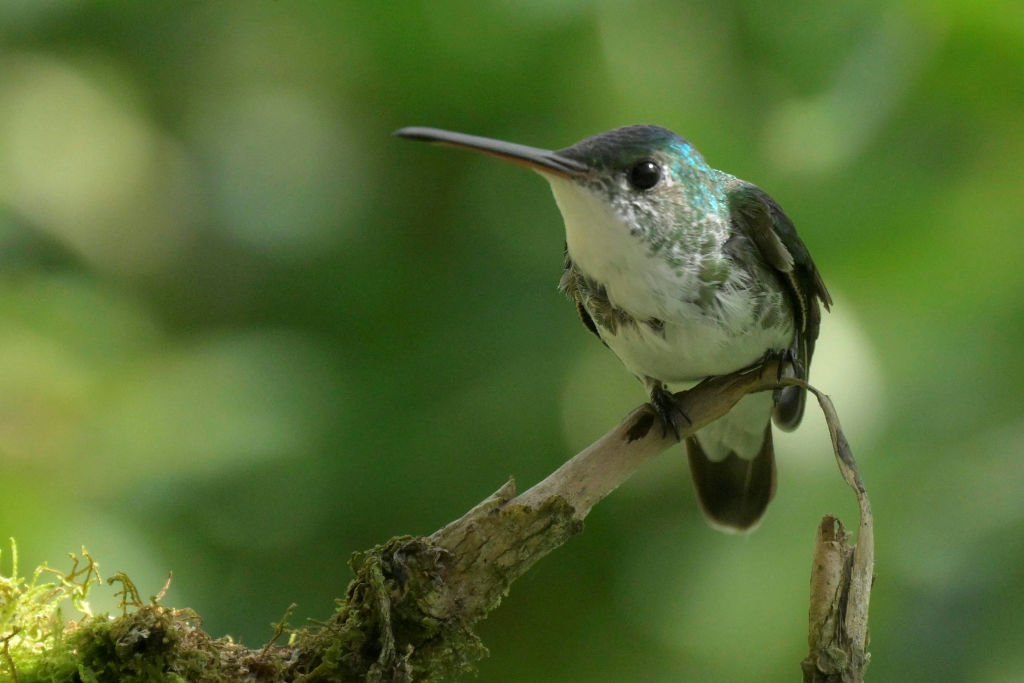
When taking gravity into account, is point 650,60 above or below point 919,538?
above

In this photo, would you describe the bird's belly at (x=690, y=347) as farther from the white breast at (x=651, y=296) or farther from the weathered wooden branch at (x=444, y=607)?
the weathered wooden branch at (x=444, y=607)

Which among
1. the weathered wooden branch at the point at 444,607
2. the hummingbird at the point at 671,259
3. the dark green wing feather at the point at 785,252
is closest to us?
the weathered wooden branch at the point at 444,607

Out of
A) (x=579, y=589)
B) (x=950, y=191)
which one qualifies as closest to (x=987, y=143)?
(x=950, y=191)

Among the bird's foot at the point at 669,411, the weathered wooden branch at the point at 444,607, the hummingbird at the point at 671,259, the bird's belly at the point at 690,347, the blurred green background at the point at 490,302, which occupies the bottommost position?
the weathered wooden branch at the point at 444,607

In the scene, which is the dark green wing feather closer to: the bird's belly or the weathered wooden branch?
the bird's belly

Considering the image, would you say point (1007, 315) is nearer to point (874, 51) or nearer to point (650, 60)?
point (874, 51)

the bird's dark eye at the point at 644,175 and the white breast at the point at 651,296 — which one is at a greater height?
the bird's dark eye at the point at 644,175

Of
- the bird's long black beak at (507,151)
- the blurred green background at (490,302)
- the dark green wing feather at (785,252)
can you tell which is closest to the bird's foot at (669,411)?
the dark green wing feather at (785,252)
